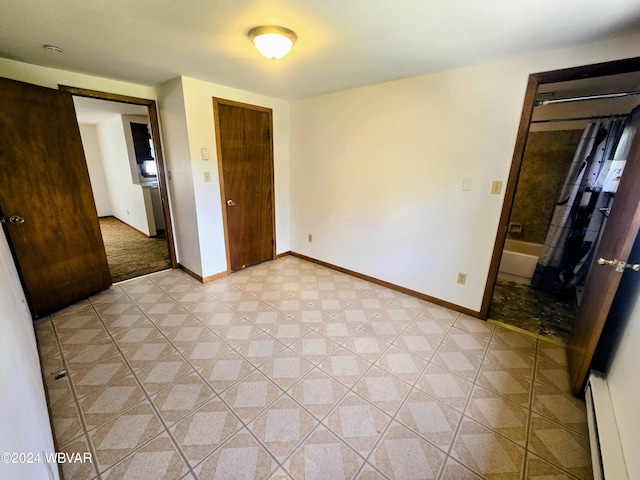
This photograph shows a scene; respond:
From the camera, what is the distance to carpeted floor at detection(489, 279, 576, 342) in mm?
2342

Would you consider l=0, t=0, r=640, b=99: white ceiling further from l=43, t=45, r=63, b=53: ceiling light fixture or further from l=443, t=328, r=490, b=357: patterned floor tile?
l=443, t=328, r=490, b=357: patterned floor tile

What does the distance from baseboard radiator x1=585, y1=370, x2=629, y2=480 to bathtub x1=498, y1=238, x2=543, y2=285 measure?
1796mm

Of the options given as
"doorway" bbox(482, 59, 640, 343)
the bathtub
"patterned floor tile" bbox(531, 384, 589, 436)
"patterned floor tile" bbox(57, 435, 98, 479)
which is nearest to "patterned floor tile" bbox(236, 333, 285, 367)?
"patterned floor tile" bbox(57, 435, 98, 479)

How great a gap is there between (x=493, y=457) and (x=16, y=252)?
3.53 meters

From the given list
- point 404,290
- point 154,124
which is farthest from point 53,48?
point 404,290

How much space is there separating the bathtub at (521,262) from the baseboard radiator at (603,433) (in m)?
1.80

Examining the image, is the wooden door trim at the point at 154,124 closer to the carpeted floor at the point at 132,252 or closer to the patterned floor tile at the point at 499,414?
the carpeted floor at the point at 132,252

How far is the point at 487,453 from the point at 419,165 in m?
2.14

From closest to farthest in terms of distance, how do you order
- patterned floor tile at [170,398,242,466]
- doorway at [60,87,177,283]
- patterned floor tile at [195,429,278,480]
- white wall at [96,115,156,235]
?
1. patterned floor tile at [195,429,278,480]
2. patterned floor tile at [170,398,242,466]
3. doorway at [60,87,177,283]
4. white wall at [96,115,156,235]

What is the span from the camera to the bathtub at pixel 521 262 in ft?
10.4

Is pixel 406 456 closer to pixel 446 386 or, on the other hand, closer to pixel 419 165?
pixel 446 386

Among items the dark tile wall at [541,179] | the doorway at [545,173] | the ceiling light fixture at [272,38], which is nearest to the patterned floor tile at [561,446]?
the doorway at [545,173]

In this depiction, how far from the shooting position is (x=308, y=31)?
1576 millimetres

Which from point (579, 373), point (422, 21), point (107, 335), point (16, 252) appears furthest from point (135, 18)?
point (579, 373)
